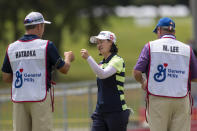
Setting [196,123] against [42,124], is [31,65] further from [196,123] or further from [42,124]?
[196,123]

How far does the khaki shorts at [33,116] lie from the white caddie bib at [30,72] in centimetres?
9

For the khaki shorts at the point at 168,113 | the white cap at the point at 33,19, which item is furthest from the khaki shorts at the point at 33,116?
the khaki shorts at the point at 168,113

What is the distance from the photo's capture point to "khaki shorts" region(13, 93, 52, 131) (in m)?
7.51

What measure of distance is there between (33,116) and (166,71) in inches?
68.0

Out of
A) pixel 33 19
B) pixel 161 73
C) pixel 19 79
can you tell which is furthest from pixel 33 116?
pixel 161 73

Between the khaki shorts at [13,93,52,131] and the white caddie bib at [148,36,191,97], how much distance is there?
4.28 feet

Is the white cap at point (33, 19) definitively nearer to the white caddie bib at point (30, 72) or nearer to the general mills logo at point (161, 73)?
the white caddie bib at point (30, 72)

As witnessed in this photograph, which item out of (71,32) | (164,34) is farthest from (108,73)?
(71,32)

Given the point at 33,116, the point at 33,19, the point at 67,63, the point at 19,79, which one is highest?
the point at 33,19

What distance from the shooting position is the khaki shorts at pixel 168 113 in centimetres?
769

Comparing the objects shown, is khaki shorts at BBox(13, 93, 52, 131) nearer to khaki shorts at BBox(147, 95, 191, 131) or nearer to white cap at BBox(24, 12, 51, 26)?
white cap at BBox(24, 12, 51, 26)

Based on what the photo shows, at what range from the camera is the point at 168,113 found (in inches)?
304

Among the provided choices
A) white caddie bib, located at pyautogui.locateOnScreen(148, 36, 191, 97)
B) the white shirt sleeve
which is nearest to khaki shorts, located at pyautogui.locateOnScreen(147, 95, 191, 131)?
white caddie bib, located at pyautogui.locateOnScreen(148, 36, 191, 97)

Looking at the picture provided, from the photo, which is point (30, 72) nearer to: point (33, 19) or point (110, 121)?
point (33, 19)
